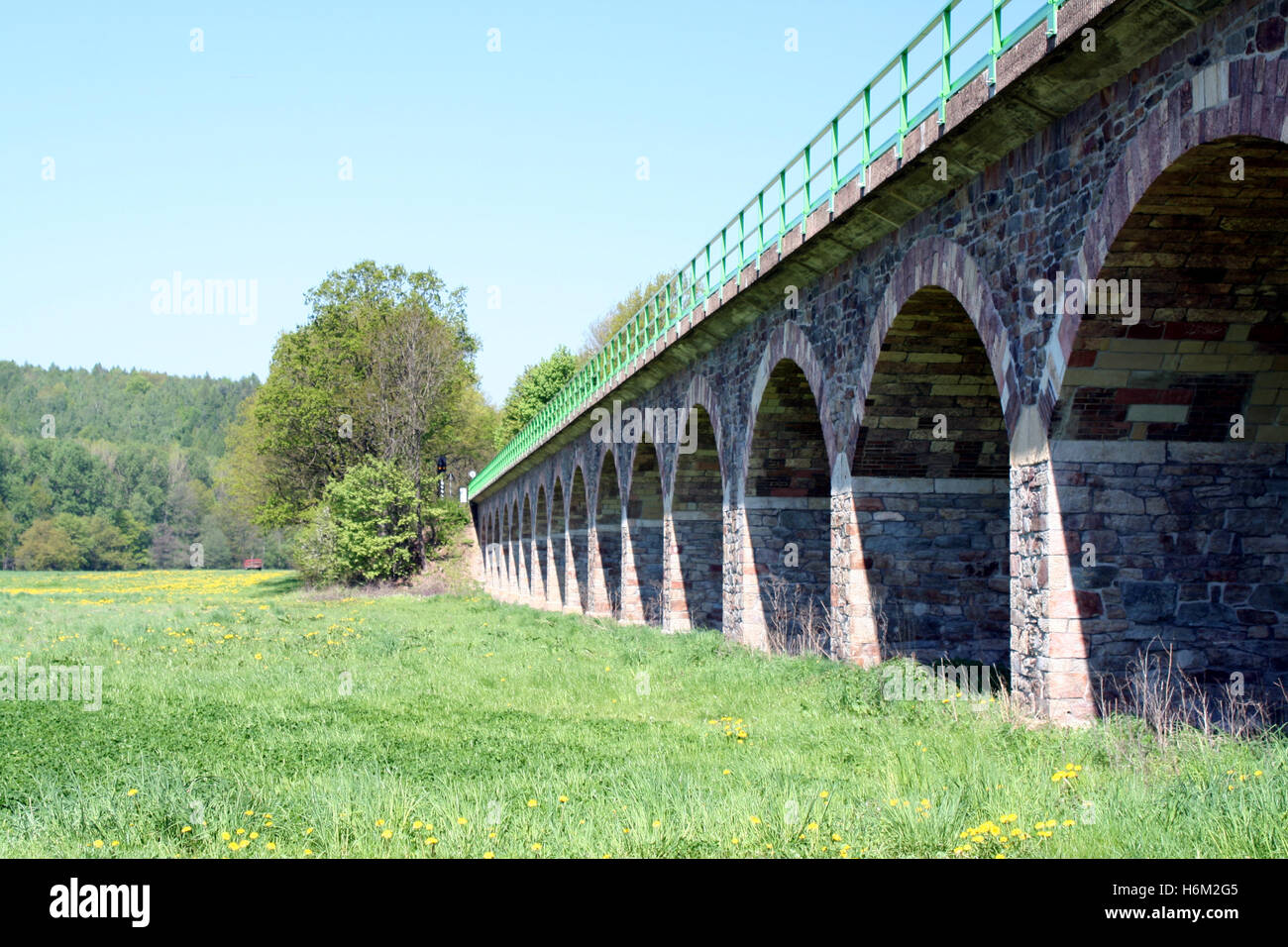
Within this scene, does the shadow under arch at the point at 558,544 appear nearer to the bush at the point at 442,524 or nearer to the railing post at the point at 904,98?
the bush at the point at 442,524

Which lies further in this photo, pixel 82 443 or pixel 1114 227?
pixel 82 443

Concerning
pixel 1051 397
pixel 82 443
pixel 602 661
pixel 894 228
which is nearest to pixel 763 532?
pixel 602 661

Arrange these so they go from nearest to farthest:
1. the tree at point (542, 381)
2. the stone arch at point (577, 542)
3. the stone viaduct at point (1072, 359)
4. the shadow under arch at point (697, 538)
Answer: the stone viaduct at point (1072, 359)
the shadow under arch at point (697, 538)
the stone arch at point (577, 542)
the tree at point (542, 381)

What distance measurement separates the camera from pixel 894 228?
38.8 feet

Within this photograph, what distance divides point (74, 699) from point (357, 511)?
3150cm

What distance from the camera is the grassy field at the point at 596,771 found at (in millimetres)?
5625

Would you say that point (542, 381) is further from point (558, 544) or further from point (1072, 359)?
point (1072, 359)

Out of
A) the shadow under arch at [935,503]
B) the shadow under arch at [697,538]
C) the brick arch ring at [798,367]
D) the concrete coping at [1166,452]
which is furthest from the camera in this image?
the shadow under arch at [697,538]

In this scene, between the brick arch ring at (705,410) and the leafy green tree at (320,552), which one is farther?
the leafy green tree at (320,552)

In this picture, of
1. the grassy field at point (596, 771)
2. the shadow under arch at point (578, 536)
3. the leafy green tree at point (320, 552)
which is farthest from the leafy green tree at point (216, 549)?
the grassy field at point (596, 771)

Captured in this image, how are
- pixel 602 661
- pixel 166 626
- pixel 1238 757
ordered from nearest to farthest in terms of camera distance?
1. pixel 1238 757
2. pixel 602 661
3. pixel 166 626

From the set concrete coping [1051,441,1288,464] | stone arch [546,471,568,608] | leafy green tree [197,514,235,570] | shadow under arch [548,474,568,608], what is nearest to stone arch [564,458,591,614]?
stone arch [546,471,568,608]

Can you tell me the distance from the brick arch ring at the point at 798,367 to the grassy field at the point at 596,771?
9.39ft
